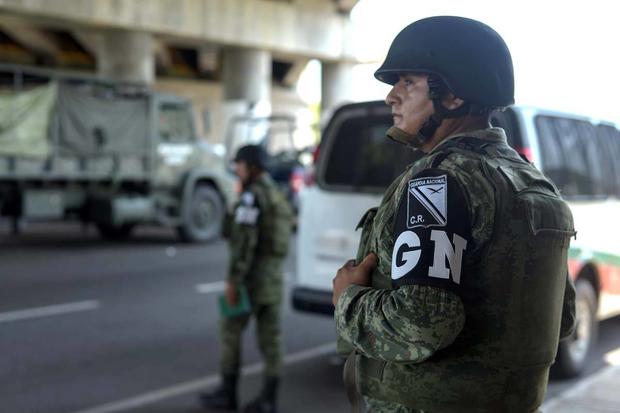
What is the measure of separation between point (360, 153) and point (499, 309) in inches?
166

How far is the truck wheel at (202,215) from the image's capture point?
14.8m

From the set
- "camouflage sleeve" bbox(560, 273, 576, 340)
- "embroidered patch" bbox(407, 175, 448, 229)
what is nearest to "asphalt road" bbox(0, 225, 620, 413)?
"camouflage sleeve" bbox(560, 273, 576, 340)

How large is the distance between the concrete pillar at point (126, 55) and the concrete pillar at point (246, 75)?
13.9 ft

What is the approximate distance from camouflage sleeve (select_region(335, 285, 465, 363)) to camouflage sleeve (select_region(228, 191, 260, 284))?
9.85 ft

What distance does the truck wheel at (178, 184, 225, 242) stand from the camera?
1484cm

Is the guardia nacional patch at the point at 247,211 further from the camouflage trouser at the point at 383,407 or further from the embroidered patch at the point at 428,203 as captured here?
the embroidered patch at the point at 428,203

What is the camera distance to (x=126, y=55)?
877 inches

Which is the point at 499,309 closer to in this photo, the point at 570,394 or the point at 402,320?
the point at 402,320

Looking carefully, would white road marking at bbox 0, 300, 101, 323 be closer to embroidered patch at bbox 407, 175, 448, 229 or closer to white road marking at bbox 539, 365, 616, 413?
white road marking at bbox 539, 365, 616, 413

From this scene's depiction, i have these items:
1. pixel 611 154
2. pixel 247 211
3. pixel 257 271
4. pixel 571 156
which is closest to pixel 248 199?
pixel 247 211

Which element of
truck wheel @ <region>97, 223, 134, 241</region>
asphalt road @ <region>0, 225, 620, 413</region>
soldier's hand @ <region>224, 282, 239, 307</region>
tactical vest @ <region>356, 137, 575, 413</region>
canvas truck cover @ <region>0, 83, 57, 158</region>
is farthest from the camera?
truck wheel @ <region>97, 223, 134, 241</region>

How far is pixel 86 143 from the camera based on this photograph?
13570mm

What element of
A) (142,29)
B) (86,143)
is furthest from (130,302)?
(142,29)

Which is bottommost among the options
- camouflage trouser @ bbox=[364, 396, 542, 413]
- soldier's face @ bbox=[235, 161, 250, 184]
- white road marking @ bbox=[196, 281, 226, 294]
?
white road marking @ bbox=[196, 281, 226, 294]
